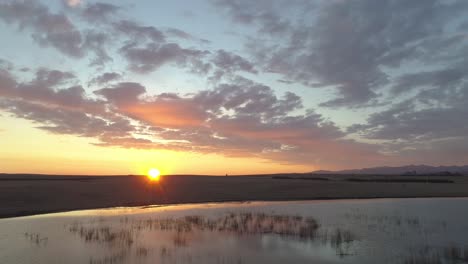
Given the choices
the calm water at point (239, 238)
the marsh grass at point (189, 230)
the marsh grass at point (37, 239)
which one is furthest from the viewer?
Answer: the marsh grass at point (37, 239)

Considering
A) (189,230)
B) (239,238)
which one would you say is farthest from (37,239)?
(239,238)

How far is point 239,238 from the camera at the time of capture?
90.6ft

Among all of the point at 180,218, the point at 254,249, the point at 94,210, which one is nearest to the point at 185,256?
the point at 254,249

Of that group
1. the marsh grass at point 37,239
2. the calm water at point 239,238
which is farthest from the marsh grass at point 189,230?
the marsh grass at point 37,239

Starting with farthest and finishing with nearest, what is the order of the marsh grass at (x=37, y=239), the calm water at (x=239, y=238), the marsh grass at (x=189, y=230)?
1. the marsh grass at (x=37, y=239)
2. the marsh grass at (x=189, y=230)
3. the calm water at (x=239, y=238)

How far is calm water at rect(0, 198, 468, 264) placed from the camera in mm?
21172

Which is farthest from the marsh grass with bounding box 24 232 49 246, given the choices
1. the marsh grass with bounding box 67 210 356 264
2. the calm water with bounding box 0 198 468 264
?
the marsh grass with bounding box 67 210 356 264

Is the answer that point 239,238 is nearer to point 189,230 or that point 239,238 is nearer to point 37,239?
point 189,230

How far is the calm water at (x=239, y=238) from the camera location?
21.2 metres

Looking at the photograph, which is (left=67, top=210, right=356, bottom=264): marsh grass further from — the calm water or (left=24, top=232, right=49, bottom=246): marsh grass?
(left=24, top=232, right=49, bottom=246): marsh grass

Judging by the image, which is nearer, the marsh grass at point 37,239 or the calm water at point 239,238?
the calm water at point 239,238

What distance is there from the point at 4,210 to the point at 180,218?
19.5 meters

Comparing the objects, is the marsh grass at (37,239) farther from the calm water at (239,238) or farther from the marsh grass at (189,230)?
the marsh grass at (189,230)

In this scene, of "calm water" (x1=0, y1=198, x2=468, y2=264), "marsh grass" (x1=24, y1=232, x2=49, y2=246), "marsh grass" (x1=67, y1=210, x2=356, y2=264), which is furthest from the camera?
"marsh grass" (x1=24, y1=232, x2=49, y2=246)
